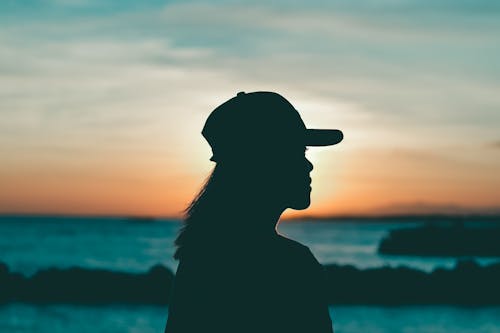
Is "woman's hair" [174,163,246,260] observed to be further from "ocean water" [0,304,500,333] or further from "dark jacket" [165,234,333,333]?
"ocean water" [0,304,500,333]

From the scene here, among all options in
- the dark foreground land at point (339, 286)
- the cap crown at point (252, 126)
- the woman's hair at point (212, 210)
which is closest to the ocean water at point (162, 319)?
the dark foreground land at point (339, 286)

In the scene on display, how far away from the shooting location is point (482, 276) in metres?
34.7

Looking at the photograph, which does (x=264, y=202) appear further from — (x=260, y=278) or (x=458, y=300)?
(x=458, y=300)

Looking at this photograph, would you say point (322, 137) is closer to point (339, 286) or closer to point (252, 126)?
point (252, 126)

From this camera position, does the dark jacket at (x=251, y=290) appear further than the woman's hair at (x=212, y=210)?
No

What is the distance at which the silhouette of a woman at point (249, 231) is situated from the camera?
2.38 metres

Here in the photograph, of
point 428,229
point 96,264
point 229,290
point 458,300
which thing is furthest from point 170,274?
point 428,229

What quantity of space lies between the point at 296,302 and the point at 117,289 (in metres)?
30.3

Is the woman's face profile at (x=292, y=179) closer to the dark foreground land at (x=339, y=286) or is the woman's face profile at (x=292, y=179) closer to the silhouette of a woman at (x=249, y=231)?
the silhouette of a woman at (x=249, y=231)

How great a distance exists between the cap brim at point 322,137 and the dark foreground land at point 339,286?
27.1 meters

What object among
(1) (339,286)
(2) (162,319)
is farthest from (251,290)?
(1) (339,286)

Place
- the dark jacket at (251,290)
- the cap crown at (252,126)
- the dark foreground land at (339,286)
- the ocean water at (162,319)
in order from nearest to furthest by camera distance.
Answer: the dark jacket at (251,290) → the cap crown at (252,126) → the ocean water at (162,319) → the dark foreground land at (339,286)

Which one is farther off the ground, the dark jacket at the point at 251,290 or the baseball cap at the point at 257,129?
the baseball cap at the point at 257,129

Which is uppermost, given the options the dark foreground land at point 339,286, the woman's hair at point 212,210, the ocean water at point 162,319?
the dark foreground land at point 339,286
